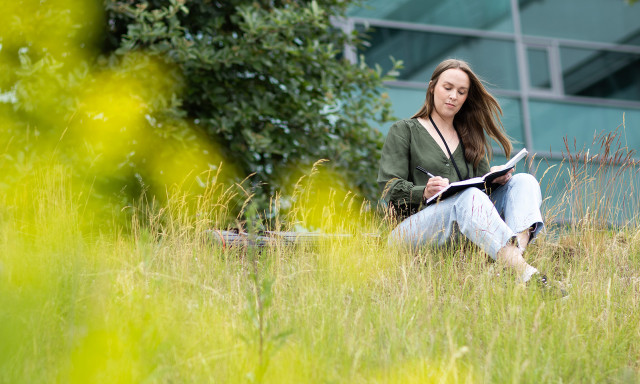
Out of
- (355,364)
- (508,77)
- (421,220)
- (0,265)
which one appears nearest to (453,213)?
(421,220)

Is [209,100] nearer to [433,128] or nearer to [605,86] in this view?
[433,128]

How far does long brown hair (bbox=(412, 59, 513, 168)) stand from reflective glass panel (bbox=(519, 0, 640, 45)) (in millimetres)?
5100

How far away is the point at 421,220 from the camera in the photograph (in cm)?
376

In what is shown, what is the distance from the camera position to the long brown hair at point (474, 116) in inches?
168

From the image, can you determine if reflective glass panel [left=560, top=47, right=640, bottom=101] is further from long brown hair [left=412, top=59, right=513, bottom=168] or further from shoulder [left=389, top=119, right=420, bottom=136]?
shoulder [left=389, top=119, right=420, bottom=136]

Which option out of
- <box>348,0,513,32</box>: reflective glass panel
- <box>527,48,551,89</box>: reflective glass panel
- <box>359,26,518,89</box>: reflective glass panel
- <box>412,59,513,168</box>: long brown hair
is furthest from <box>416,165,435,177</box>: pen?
<box>527,48,551,89</box>: reflective glass panel

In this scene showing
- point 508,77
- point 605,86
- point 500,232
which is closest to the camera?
point 500,232

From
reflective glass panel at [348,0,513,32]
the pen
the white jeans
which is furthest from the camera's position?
reflective glass panel at [348,0,513,32]

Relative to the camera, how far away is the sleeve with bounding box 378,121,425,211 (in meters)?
3.89

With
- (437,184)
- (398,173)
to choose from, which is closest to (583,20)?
(398,173)

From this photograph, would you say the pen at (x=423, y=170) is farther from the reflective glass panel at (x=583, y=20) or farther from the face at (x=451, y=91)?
the reflective glass panel at (x=583, y=20)

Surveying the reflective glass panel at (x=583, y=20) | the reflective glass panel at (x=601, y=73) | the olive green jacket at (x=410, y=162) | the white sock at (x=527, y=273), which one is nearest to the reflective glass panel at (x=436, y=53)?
the reflective glass panel at (x=583, y=20)

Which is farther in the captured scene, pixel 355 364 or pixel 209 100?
pixel 209 100

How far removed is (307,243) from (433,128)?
1.02 metres
